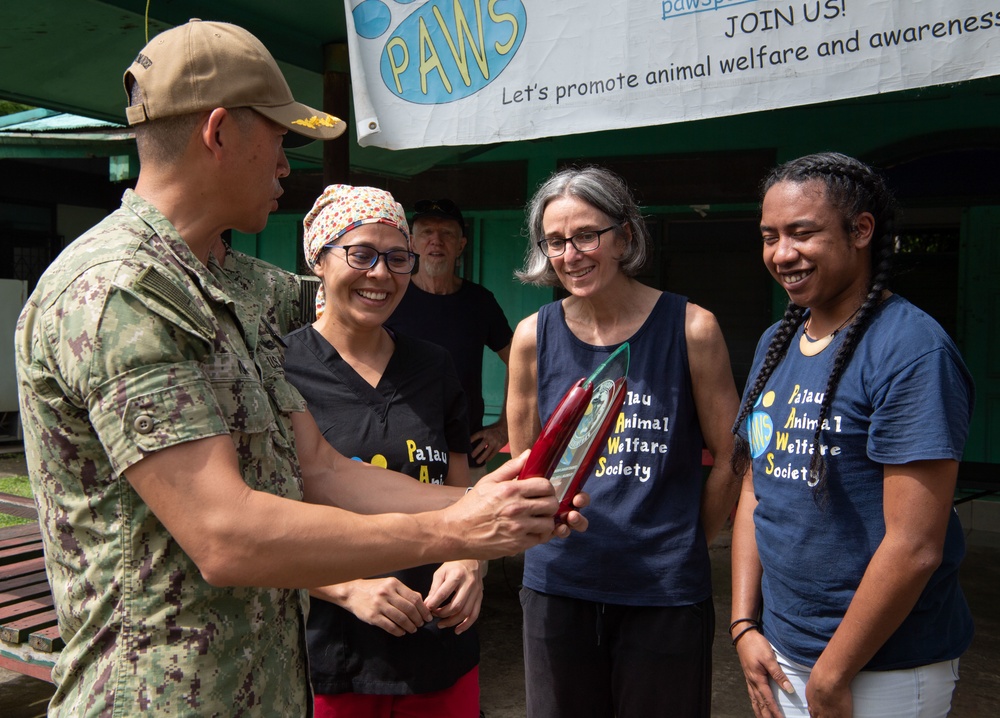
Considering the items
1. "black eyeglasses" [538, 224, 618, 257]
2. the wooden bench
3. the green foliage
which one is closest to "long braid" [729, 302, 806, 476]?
"black eyeglasses" [538, 224, 618, 257]

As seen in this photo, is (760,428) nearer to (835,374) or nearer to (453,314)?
(835,374)

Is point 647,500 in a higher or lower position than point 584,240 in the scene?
lower

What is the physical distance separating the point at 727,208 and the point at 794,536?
4.88 meters

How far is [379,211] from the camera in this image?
2338 millimetres

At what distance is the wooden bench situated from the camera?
2766 mm

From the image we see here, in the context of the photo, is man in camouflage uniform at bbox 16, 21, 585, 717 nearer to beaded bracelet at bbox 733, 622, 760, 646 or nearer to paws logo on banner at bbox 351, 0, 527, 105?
beaded bracelet at bbox 733, 622, 760, 646

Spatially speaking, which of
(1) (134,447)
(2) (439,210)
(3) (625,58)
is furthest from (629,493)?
(2) (439,210)

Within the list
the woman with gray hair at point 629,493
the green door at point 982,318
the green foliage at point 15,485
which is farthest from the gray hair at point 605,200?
the green foliage at point 15,485

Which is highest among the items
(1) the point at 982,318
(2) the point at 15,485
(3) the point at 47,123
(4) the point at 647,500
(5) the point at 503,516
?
(3) the point at 47,123

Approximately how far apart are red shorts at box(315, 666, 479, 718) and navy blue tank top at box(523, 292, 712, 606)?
1.23 feet

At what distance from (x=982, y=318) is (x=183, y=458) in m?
6.27

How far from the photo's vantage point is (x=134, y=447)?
1203 millimetres

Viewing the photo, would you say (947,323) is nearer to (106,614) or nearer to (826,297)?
(826,297)

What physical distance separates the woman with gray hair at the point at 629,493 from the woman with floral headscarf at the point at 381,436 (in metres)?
0.25
